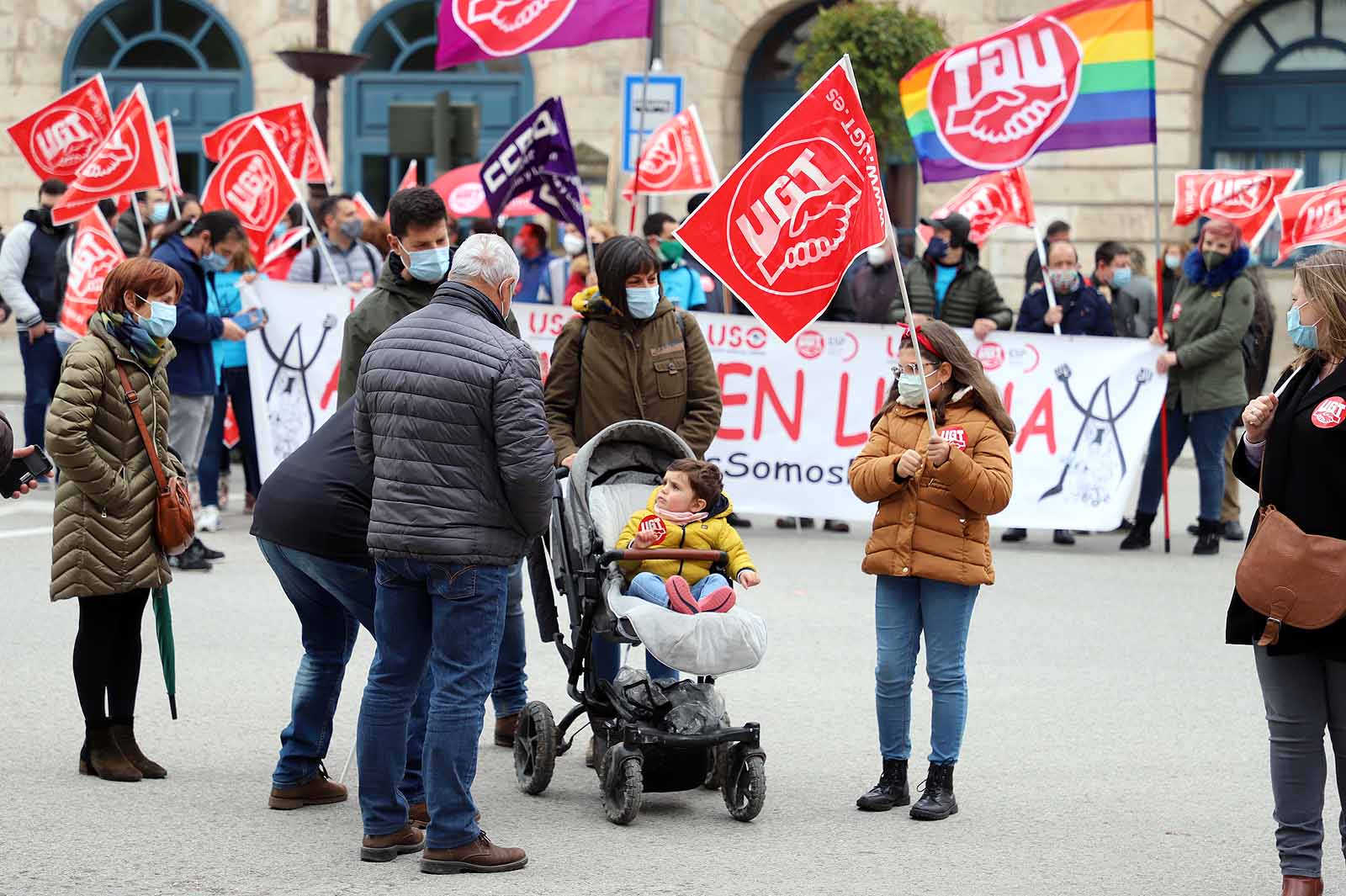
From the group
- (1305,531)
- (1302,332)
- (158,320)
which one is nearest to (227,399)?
(158,320)

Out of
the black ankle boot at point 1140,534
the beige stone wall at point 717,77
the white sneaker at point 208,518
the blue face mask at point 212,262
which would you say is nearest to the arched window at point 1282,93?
the beige stone wall at point 717,77

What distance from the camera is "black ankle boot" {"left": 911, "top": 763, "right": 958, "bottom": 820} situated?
6207mm

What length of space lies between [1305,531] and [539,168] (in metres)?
7.87

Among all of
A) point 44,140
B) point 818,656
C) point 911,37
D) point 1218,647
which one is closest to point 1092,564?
point 1218,647

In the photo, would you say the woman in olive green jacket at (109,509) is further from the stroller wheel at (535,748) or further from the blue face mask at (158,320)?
the stroller wheel at (535,748)

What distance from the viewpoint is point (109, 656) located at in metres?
6.57

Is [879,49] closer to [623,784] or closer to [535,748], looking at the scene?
[535,748]

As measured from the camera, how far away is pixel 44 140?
554 inches

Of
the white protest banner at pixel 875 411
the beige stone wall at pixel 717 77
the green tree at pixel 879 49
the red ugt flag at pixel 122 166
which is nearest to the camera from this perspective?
the white protest banner at pixel 875 411

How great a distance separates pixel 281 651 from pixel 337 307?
4.50m

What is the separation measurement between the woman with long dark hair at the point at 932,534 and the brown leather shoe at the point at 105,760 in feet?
7.89

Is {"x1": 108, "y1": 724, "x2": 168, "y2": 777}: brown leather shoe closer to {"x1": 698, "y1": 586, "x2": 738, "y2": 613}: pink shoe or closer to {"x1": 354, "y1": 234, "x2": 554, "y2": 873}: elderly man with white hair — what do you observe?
{"x1": 354, "y1": 234, "x2": 554, "y2": 873}: elderly man with white hair

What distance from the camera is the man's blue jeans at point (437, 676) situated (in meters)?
5.45

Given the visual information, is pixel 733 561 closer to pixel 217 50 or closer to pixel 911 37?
pixel 911 37
